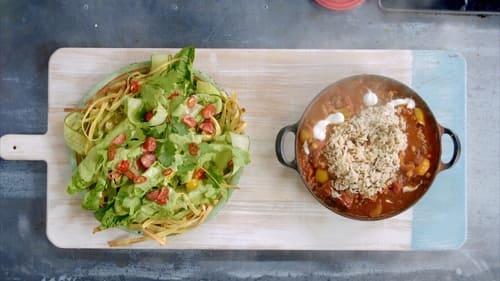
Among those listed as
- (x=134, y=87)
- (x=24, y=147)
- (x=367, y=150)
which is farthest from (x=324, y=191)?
(x=24, y=147)

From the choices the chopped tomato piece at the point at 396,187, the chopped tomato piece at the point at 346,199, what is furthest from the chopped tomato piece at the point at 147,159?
the chopped tomato piece at the point at 396,187

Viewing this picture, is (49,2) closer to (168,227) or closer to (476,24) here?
(168,227)

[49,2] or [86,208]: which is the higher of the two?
[49,2]

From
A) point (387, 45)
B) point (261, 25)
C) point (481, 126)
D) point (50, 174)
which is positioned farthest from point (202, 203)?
point (481, 126)

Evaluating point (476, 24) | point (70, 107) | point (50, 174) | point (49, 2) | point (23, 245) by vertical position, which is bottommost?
point (23, 245)

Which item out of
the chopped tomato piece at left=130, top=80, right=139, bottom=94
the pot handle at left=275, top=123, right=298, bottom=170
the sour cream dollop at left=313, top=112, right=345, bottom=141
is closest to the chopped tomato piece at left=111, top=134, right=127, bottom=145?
the chopped tomato piece at left=130, top=80, right=139, bottom=94

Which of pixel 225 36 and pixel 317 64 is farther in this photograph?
pixel 225 36

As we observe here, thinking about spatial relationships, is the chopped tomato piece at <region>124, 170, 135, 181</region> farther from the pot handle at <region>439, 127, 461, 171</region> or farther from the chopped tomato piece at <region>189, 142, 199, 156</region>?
the pot handle at <region>439, 127, 461, 171</region>

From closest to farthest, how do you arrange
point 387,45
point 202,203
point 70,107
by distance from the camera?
point 202,203 → point 70,107 → point 387,45
